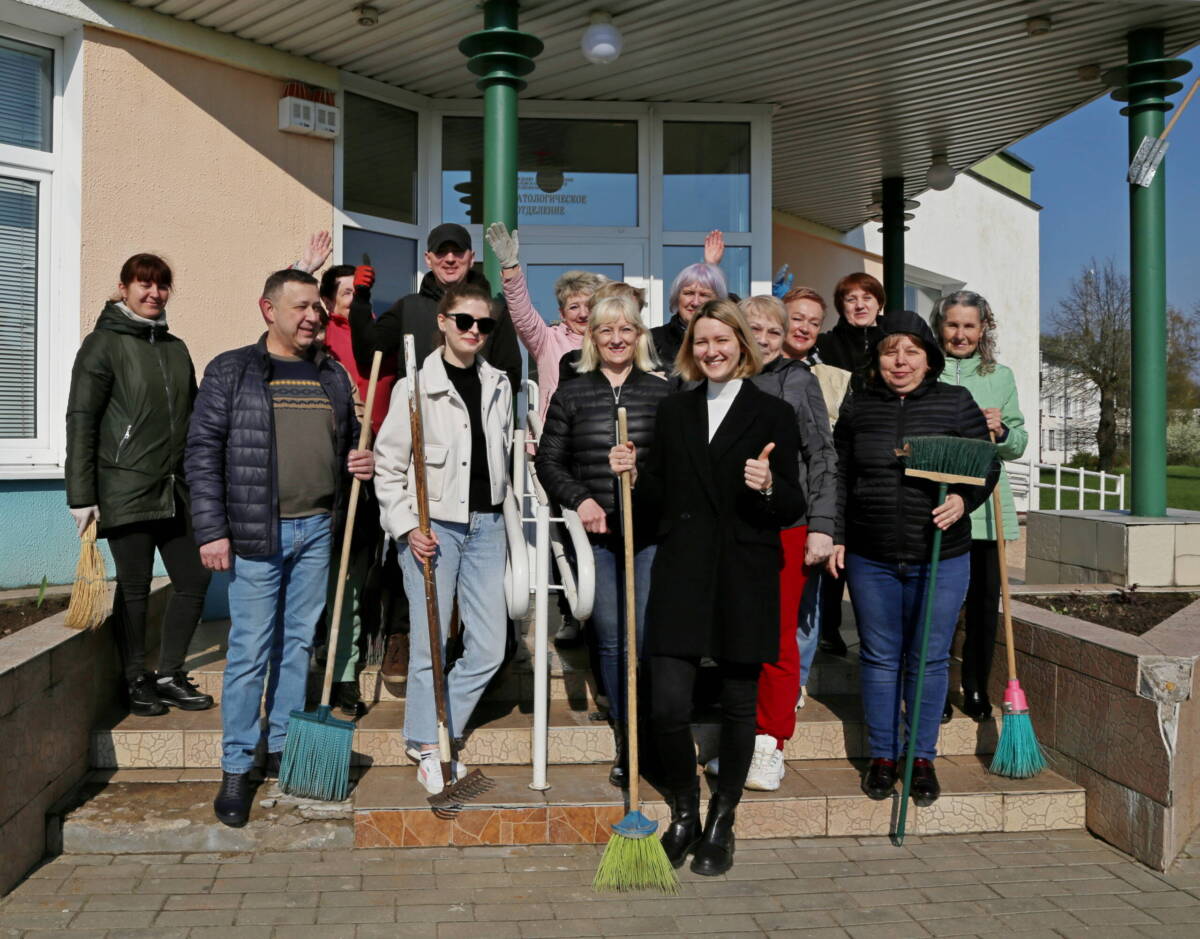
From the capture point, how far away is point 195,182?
6738mm

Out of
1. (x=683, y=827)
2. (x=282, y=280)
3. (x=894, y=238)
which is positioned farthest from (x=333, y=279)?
(x=894, y=238)

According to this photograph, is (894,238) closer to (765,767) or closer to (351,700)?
(765,767)

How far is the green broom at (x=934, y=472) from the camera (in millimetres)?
4074

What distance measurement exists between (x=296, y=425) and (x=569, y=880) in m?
1.87

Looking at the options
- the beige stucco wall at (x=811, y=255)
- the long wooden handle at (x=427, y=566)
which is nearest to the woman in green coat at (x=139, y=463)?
the long wooden handle at (x=427, y=566)

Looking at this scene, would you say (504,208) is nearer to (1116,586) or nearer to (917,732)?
(917,732)

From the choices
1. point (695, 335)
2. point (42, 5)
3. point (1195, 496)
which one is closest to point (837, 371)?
point (695, 335)

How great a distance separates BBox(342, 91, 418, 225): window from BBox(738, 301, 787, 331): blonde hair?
4.06 metres

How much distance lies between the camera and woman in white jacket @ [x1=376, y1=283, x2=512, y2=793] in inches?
159

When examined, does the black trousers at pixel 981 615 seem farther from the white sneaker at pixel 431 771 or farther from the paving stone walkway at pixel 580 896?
the white sneaker at pixel 431 771

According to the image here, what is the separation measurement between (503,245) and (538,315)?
35 centimetres

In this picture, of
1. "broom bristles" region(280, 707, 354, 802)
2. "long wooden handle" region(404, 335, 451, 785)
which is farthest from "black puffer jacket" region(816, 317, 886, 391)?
"broom bristles" region(280, 707, 354, 802)

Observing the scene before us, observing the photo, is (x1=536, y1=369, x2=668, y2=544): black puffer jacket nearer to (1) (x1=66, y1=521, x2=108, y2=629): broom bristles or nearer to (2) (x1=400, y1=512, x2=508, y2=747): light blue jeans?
(2) (x1=400, y1=512, x2=508, y2=747): light blue jeans

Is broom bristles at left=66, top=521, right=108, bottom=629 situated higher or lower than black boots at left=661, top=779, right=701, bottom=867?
higher
